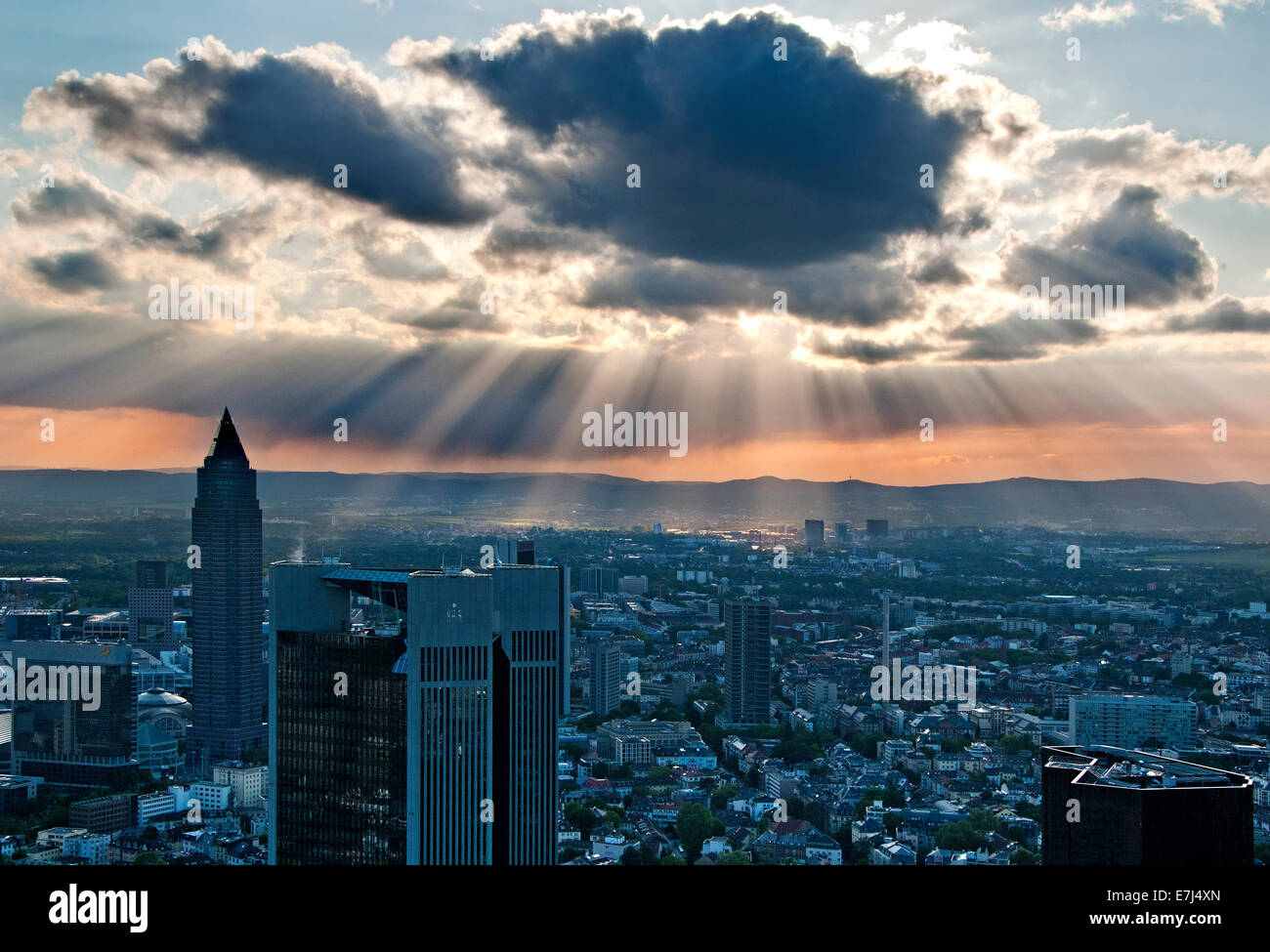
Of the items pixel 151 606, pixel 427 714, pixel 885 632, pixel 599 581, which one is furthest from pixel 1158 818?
pixel 599 581

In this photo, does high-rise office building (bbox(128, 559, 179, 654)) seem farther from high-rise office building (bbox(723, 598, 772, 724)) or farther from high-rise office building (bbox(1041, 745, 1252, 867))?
high-rise office building (bbox(1041, 745, 1252, 867))

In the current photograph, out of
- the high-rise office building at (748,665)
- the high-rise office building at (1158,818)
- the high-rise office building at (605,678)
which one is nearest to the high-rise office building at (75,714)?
the high-rise office building at (605,678)

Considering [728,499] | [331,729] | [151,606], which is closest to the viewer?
[331,729]

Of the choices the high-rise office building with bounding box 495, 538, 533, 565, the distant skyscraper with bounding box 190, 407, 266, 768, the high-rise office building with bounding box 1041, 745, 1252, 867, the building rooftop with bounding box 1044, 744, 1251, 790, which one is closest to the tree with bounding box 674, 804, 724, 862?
the high-rise office building with bounding box 495, 538, 533, 565

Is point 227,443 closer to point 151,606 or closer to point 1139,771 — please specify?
point 151,606

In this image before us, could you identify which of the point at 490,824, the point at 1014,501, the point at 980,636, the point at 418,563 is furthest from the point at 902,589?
the point at 490,824

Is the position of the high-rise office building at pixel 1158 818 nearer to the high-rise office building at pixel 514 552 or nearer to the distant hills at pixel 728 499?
the high-rise office building at pixel 514 552
